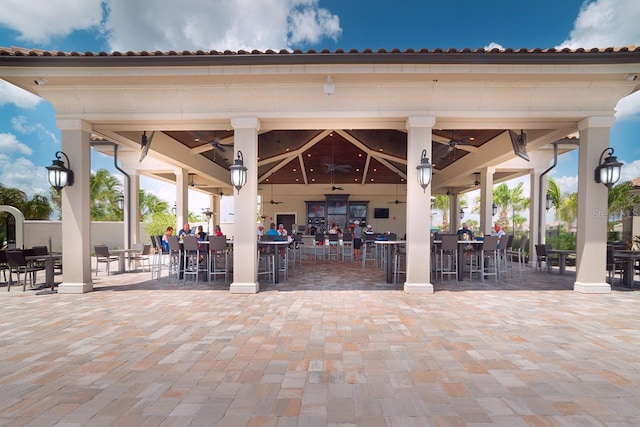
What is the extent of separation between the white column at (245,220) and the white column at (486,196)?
26.3 ft

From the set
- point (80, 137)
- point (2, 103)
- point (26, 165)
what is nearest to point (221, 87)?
point (80, 137)

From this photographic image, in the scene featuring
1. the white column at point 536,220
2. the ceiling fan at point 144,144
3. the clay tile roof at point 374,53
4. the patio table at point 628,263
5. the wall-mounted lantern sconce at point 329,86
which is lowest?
the patio table at point 628,263

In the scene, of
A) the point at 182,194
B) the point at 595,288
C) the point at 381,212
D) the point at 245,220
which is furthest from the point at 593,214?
the point at 381,212

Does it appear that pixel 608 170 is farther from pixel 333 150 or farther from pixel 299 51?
pixel 333 150

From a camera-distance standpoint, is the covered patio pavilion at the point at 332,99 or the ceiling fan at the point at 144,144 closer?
the covered patio pavilion at the point at 332,99

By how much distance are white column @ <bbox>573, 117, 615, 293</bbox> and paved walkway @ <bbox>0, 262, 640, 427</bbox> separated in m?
0.47

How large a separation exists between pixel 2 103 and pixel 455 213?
62658 mm

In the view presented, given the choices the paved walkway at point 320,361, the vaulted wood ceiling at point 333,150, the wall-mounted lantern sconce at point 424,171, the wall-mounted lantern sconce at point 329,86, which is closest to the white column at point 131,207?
the vaulted wood ceiling at point 333,150

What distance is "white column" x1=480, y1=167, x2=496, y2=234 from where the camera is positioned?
31.2ft

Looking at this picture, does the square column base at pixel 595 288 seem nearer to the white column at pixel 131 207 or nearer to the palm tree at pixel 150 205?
the white column at pixel 131 207

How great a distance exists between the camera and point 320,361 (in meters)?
2.58

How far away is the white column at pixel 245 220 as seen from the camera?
5.13 meters

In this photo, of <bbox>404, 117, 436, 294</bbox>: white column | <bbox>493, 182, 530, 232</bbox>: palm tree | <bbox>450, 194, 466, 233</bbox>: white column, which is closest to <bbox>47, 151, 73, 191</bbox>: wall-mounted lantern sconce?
<bbox>404, 117, 436, 294</bbox>: white column

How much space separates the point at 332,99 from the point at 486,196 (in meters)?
7.43
